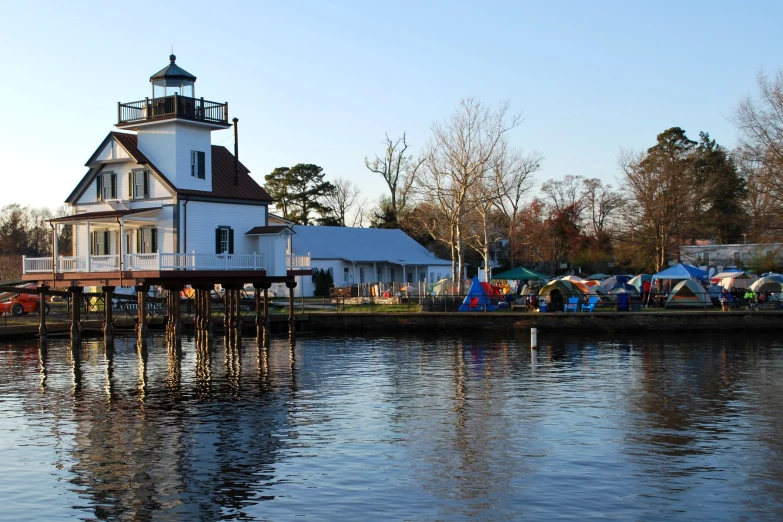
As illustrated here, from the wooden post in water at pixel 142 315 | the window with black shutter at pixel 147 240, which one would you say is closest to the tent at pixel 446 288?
the window with black shutter at pixel 147 240

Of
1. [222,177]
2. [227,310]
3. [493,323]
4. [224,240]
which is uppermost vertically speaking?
[222,177]

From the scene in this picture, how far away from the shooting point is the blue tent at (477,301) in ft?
173

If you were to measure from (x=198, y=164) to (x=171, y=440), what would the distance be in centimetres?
2676

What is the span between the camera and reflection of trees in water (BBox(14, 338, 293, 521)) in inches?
637

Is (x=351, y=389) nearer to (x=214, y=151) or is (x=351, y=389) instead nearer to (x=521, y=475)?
(x=521, y=475)

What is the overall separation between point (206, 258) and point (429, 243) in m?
53.1

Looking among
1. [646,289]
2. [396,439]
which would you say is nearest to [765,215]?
[646,289]

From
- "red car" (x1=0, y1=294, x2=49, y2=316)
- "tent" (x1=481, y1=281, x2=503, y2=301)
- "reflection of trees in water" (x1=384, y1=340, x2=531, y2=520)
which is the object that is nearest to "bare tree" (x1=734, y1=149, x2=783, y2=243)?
"tent" (x1=481, y1=281, x2=503, y2=301)

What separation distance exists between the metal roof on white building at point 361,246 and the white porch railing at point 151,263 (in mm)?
28798

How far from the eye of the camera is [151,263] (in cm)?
4078

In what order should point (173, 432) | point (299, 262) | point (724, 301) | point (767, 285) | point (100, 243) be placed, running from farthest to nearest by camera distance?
point (767, 285), point (724, 301), point (299, 262), point (100, 243), point (173, 432)

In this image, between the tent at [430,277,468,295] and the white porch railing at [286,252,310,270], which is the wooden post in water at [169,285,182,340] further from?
the tent at [430,277,468,295]

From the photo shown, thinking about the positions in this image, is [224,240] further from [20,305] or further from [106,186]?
[20,305]

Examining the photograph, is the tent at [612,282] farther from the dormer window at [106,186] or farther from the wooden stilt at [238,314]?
the dormer window at [106,186]
